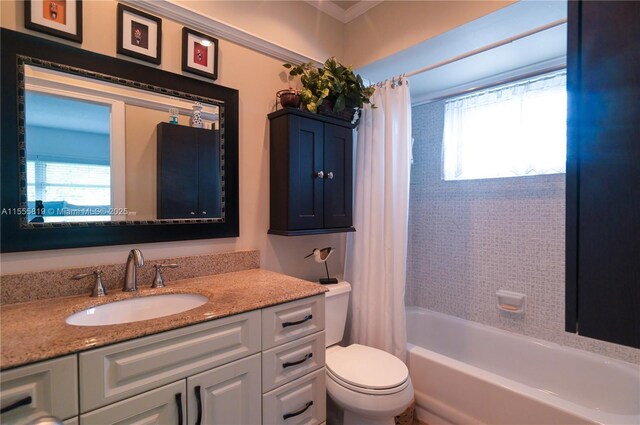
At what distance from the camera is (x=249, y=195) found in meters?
1.77

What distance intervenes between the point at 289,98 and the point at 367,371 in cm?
153

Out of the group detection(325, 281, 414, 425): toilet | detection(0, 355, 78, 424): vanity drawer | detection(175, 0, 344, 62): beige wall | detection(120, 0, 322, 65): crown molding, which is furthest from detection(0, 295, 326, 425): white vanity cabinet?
detection(175, 0, 344, 62): beige wall

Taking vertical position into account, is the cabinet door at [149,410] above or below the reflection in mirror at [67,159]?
below

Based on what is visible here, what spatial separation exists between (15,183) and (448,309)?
2.76 meters

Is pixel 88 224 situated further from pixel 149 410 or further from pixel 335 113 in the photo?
pixel 335 113

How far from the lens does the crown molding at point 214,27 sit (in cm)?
141

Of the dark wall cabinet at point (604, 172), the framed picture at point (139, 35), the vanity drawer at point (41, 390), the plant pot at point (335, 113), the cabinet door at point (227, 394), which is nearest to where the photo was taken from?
the dark wall cabinet at point (604, 172)

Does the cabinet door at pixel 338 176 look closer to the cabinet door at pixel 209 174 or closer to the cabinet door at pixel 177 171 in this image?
the cabinet door at pixel 209 174

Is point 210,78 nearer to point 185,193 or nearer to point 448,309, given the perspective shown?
point 185,193

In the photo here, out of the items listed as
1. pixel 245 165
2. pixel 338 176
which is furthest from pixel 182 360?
pixel 338 176

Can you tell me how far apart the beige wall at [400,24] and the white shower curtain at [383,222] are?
241mm

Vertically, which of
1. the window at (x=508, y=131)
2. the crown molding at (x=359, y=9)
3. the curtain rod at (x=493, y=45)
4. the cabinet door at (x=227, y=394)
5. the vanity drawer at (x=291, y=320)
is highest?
the crown molding at (x=359, y=9)

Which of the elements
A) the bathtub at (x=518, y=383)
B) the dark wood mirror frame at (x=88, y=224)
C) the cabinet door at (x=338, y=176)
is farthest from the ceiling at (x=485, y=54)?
the bathtub at (x=518, y=383)

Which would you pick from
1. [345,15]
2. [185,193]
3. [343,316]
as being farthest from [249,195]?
[345,15]
